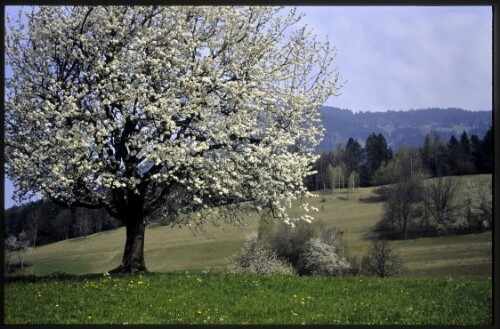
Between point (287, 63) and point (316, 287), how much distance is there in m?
4.82

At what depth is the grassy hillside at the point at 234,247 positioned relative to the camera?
11.9 metres

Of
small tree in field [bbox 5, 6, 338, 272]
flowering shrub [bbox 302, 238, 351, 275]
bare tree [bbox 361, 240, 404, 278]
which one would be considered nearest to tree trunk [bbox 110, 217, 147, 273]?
small tree in field [bbox 5, 6, 338, 272]

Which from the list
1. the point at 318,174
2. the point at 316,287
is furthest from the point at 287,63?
the point at 316,287

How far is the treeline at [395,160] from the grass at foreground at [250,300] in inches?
74.5

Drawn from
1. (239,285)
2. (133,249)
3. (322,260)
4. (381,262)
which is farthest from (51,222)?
(381,262)

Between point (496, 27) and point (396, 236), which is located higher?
point (496, 27)

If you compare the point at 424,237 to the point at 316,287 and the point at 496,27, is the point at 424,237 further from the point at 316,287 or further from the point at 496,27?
the point at 496,27

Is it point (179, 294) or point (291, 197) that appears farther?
point (291, 197)

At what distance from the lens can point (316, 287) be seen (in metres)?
12.0

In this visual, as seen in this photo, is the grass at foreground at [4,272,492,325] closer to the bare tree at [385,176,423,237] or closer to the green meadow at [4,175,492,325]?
the green meadow at [4,175,492,325]

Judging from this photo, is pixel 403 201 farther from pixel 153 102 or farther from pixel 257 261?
pixel 153 102

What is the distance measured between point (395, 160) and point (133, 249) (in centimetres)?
550

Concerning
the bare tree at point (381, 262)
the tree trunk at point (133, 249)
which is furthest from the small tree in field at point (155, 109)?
the bare tree at point (381, 262)

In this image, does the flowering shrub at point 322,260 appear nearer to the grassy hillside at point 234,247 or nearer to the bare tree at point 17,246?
the grassy hillside at point 234,247
